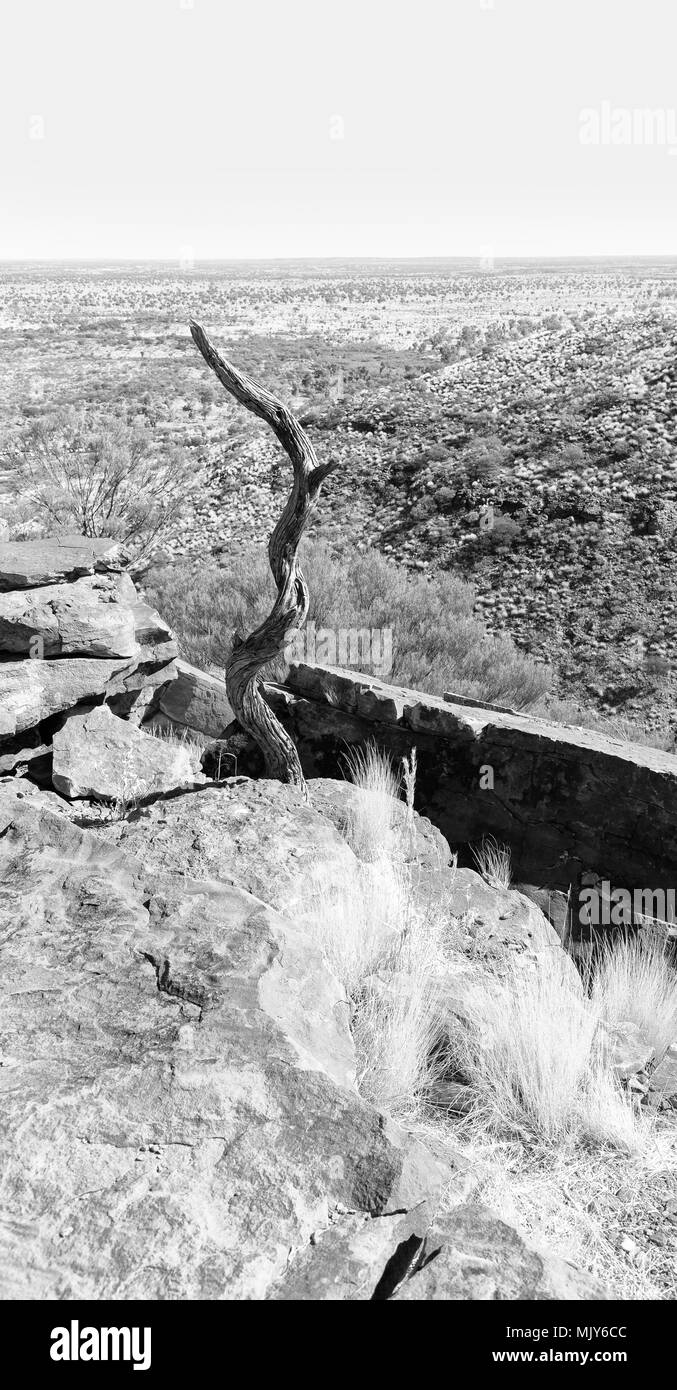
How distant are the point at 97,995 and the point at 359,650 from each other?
815cm

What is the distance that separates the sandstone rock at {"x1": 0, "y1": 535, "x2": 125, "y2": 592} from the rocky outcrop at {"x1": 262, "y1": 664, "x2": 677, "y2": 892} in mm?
1863

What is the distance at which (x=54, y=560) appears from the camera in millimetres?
6867

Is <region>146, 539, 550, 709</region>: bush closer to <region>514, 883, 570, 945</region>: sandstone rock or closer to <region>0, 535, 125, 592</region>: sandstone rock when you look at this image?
<region>0, 535, 125, 592</region>: sandstone rock

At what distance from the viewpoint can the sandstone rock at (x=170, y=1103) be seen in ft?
6.28

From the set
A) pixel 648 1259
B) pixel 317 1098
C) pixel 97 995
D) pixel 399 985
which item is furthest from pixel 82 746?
pixel 648 1259

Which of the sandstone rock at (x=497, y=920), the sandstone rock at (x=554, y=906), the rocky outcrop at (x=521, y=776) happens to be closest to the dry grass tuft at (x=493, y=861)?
the rocky outcrop at (x=521, y=776)

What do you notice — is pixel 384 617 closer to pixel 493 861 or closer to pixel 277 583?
pixel 277 583

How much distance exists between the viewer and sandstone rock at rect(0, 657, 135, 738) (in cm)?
601

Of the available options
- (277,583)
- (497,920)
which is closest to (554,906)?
(497,920)

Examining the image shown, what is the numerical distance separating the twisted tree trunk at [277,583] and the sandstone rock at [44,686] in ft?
3.29

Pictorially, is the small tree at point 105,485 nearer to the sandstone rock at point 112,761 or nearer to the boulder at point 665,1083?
the sandstone rock at point 112,761

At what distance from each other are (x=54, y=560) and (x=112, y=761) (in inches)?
68.7

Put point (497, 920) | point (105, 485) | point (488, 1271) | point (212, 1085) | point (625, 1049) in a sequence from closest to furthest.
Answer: point (488, 1271)
point (212, 1085)
point (625, 1049)
point (497, 920)
point (105, 485)

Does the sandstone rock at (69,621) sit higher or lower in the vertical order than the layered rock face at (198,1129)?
higher
